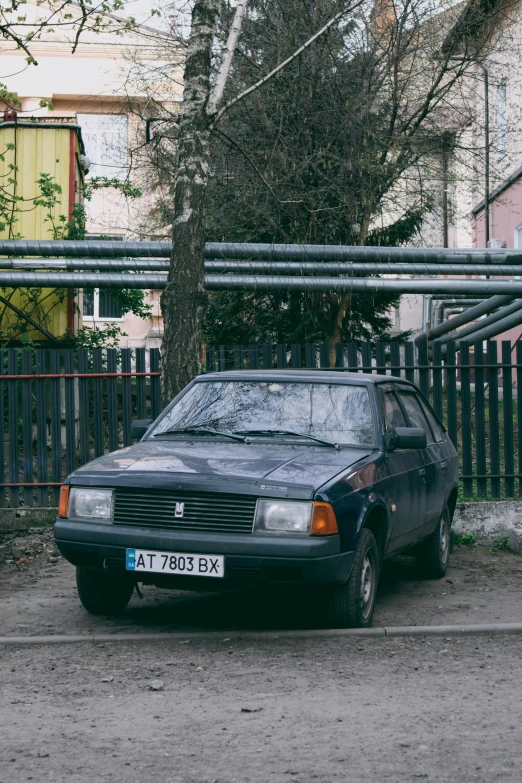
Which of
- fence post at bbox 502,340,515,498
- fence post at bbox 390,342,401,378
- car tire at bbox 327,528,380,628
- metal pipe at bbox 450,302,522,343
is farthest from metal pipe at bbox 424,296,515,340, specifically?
car tire at bbox 327,528,380,628

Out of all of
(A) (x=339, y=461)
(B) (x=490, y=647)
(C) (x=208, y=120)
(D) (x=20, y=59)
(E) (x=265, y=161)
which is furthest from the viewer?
(D) (x=20, y=59)

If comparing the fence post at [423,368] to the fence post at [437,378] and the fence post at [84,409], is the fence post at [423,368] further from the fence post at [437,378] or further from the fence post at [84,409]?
the fence post at [84,409]

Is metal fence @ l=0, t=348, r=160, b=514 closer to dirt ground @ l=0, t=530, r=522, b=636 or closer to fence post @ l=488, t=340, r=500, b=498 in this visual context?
dirt ground @ l=0, t=530, r=522, b=636

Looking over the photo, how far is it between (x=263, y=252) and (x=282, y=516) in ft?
20.6

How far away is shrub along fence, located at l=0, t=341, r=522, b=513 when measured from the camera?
10422mm

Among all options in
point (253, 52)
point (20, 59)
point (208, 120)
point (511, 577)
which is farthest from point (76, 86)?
point (511, 577)

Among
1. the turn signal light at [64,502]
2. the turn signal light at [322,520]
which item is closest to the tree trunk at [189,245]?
the turn signal light at [64,502]

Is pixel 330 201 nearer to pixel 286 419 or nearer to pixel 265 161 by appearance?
pixel 265 161

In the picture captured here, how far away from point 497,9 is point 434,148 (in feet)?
8.26

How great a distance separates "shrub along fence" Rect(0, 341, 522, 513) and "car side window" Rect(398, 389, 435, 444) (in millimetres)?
1911

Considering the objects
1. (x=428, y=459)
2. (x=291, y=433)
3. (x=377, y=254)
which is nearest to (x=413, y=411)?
(x=428, y=459)

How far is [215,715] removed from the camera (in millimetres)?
4480

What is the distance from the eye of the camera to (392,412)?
7.48 meters

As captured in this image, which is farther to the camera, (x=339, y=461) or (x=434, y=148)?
(x=434, y=148)
